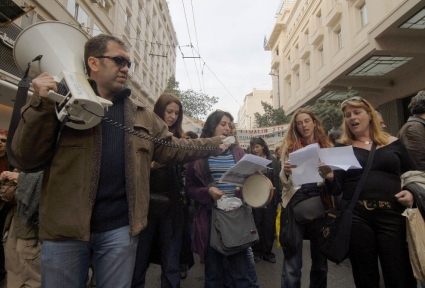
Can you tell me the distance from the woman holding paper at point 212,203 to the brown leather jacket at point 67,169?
93cm

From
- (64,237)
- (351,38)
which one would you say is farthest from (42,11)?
(351,38)

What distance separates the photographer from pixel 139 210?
1.52 m

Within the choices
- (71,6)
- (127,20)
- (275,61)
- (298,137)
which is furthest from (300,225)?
(275,61)

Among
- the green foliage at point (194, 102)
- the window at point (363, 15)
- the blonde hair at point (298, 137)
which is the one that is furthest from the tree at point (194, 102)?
the blonde hair at point (298, 137)

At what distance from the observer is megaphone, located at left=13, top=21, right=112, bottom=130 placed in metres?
1.21

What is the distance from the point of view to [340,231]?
6.53 ft

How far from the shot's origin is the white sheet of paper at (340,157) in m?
1.92

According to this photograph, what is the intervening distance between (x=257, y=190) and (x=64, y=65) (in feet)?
5.69

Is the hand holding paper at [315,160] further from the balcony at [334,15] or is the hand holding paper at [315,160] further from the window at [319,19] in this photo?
the window at [319,19]

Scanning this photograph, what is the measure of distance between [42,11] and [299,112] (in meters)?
12.3

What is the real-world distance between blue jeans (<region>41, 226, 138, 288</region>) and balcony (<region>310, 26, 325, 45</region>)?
17.6 m

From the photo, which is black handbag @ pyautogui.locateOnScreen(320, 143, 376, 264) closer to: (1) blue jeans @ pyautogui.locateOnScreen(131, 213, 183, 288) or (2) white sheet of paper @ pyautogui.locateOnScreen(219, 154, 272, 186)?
(2) white sheet of paper @ pyautogui.locateOnScreen(219, 154, 272, 186)

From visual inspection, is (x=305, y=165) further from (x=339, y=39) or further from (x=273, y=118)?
(x=273, y=118)

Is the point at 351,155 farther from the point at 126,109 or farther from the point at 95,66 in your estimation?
the point at 95,66
